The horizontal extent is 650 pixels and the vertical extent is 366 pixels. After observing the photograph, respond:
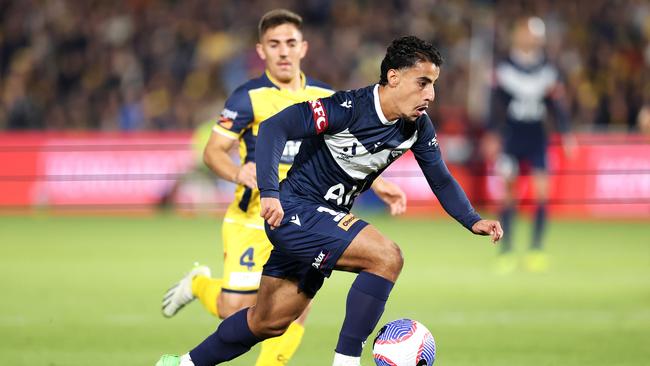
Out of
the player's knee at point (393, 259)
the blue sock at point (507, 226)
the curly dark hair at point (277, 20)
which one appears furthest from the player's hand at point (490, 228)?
the blue sock at point (507, 226)

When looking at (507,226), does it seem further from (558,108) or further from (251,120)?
(251,120)

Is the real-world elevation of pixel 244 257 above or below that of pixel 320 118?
below

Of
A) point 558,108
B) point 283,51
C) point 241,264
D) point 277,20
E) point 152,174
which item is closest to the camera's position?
point 241,264

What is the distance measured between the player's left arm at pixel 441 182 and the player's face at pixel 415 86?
29 centimetres

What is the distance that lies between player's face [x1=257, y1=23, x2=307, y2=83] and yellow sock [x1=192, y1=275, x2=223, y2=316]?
4.72ft

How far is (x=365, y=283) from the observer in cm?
584

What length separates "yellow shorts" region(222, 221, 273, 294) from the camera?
7203 millimetres

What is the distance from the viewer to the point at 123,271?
40.7ft

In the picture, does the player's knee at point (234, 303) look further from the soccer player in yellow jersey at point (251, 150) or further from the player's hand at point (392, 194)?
the player's hand at point (392, 194)

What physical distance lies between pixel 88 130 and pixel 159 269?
8.53 metres

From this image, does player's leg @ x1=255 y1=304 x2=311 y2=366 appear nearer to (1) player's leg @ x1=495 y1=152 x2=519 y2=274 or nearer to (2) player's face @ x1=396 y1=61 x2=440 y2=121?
(2) player's face @ x1=396 y1=61 x2=440 y2=121

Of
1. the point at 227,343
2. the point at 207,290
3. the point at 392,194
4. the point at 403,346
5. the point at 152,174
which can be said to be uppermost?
the point at 392,194

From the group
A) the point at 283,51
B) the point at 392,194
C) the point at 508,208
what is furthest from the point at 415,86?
the point at 508,208

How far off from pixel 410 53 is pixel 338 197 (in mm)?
868
